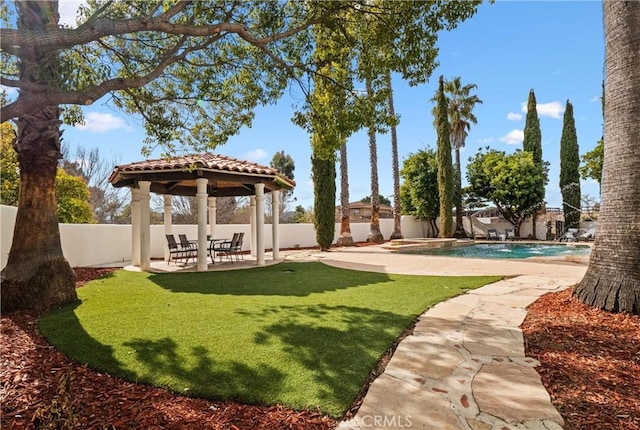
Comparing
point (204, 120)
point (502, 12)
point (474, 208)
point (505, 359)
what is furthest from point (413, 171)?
point (505, 359)

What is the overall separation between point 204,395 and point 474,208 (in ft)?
101

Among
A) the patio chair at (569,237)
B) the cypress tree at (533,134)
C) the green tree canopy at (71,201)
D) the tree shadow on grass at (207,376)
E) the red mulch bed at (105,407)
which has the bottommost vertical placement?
the red mulch bed at (105,407)

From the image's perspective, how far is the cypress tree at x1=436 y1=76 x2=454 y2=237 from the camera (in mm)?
25219

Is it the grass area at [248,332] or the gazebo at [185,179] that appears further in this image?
the gazebo at [185,179]

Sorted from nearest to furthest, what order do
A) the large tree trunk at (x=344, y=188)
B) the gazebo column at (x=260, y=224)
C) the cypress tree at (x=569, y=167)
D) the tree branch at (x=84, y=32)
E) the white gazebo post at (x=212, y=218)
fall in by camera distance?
the tree branch at (x=84, y=32) < the gazebo column at (x=260, y=224) < the white gazebo post at (x=212, y=218) < the large tree trunk at (x=344, y=188) < the cypress tree at (x=569, y=167)

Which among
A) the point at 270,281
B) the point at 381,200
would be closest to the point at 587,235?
the point at 270,281

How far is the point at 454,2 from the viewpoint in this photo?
5.55 meters

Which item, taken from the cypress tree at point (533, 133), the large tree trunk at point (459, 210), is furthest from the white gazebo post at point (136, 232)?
the cypress tree at point (533, 133)

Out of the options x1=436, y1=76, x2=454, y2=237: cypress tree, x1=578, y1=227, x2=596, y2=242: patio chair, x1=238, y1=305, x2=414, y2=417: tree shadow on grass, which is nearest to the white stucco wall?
x1=238, y1=305, x2=414, y2=417: tree shadow on grass

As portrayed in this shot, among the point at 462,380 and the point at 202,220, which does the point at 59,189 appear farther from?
the point at 462,380

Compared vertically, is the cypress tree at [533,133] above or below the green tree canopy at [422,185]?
above

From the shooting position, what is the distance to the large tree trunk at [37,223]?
19.5ft

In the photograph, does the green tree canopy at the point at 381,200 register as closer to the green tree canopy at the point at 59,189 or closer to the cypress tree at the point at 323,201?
the cypress tree at the point at 323,201

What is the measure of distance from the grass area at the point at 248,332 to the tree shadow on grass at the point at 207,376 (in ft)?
0.03
